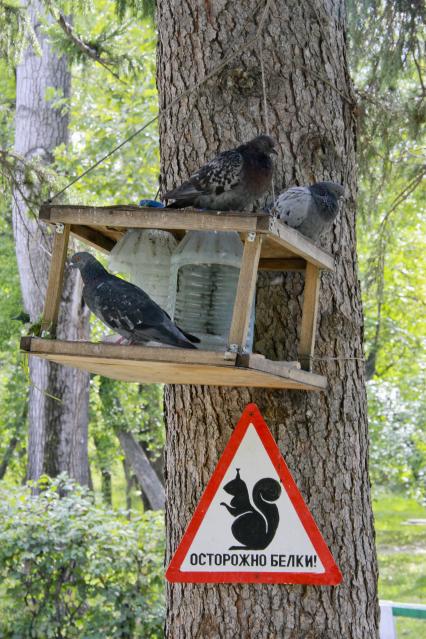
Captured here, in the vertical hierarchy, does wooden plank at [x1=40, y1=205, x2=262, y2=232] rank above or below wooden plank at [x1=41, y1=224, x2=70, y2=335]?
above

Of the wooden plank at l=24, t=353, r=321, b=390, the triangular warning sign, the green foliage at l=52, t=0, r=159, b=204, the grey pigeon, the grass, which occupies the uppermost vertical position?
the green foliage at l=52, t=0, r=159, b=204

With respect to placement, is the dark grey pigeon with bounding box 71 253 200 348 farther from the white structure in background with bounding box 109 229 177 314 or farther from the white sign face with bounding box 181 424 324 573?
the white sign face with bounding box 181 424 324 573

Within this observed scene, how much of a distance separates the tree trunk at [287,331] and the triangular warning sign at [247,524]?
7cm

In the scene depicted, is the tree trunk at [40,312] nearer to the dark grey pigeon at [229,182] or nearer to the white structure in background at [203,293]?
the white structure in background at [203,293]

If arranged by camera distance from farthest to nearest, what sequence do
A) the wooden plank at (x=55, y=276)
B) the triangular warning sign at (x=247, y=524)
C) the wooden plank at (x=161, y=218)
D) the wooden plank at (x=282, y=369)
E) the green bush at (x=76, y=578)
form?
the green bush at (x=76, y=578) < the triangular warning sign at (x=247, y=524) < the wooden plank at (x=55, y=276) < the wooden plank at (x=161, y=218) < the wooden plank at (x=282, y=369)

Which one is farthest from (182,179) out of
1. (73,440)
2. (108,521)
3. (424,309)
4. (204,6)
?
(424,309)

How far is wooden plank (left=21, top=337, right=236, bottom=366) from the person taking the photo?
187 centimetres

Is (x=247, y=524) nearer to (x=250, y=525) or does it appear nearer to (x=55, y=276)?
(x=250, y=525)

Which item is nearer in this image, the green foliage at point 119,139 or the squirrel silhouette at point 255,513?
the squirrel silhouette at point 255,513

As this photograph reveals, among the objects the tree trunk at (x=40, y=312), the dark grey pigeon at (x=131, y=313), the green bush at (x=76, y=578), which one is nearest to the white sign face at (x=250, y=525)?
the dark grey pigeon at (x=131, y=313)

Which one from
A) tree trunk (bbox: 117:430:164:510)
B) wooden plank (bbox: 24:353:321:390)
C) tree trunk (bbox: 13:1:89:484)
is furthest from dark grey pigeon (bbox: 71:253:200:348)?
tree trunk (bbox: 117:430:164:510)

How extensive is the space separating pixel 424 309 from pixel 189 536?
1106cm

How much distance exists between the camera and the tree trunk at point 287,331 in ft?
8.13

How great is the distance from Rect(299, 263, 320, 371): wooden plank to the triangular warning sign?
0.74ft
